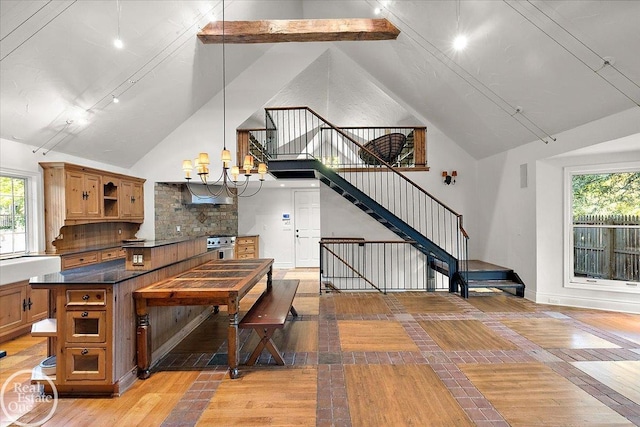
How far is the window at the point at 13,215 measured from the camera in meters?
4.19

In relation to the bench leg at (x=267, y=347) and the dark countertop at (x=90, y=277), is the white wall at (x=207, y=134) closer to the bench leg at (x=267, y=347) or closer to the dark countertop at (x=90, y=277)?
the dark countertop at (x=90, y=277)

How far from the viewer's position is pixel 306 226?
9.07 m

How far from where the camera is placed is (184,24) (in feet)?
15.3

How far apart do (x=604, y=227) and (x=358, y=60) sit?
17.9 ft

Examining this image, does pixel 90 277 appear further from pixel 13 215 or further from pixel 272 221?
pixel 272 221

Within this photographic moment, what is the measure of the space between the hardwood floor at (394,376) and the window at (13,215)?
1.41 metres

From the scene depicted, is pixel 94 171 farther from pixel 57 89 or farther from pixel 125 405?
pixel 125 405

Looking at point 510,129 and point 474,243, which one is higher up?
point 510,129

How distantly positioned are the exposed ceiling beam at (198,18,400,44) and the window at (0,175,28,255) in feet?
11.7

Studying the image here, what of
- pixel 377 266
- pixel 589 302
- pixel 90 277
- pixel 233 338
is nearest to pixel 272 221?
pixel 377 266

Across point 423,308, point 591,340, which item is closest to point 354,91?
point 423,308

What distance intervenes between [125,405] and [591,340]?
483cm

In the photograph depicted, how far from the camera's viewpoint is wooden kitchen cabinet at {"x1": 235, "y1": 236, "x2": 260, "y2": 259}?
27.5 ft

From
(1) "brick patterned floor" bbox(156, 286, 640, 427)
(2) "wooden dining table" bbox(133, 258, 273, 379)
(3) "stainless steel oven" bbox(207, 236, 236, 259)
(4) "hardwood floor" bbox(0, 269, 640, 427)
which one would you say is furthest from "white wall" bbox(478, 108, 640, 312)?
(3) "stainless steel oven" bbox(207, 236, 236, 259)
